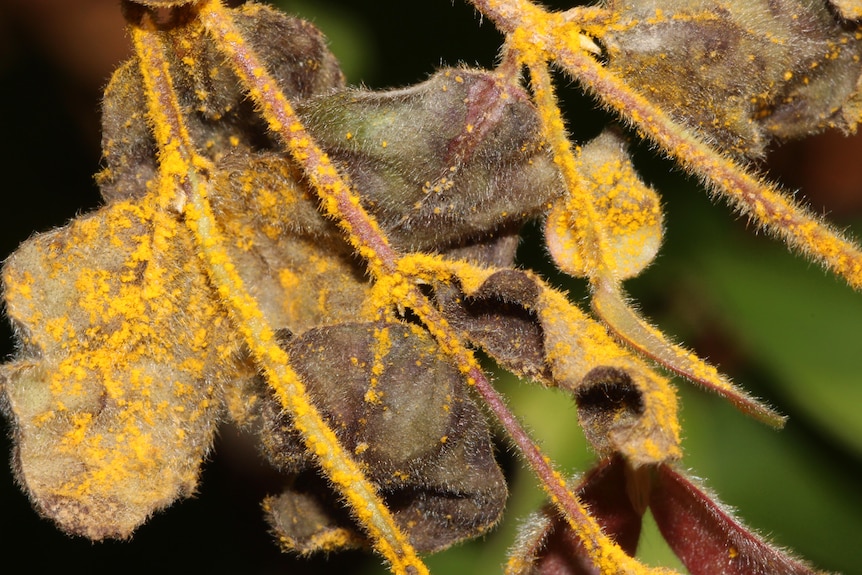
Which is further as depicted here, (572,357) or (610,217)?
(610,217)

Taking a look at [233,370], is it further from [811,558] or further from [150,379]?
[811,558]

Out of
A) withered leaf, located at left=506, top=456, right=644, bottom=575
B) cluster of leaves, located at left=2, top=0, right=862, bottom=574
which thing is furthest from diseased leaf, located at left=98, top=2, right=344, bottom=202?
withered leaf, located at left=506, top=456, right=644, bottom=575

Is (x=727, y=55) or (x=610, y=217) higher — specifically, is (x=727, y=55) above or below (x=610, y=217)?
above

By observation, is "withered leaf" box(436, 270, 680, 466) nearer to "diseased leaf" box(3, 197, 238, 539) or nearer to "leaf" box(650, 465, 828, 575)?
"leaf" box(650, 465, 828, 575)

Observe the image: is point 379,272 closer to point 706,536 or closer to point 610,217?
point 610,217

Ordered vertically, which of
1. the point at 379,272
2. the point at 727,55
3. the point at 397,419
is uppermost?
the point at 727,55

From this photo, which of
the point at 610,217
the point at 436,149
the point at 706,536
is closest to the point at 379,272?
the point at 436,149

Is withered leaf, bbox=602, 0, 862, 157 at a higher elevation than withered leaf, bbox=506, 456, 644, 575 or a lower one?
higher

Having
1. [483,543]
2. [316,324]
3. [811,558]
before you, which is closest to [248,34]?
[316,324]
